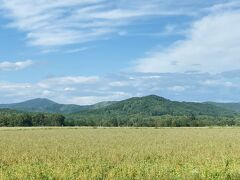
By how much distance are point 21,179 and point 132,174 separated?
13.4 feet

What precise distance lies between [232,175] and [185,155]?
12132 millimetres

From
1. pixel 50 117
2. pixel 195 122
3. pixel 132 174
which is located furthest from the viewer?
pixel 50 117

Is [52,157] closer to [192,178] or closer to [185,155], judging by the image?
[185,155]

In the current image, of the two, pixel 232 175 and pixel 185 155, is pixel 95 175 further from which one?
pixel 185 155

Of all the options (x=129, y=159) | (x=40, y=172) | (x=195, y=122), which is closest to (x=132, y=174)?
(x=40, y=172)

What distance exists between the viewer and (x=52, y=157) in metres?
27.9

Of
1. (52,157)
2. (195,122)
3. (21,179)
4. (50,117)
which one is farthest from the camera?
(50,117)

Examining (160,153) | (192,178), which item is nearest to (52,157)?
(160,153)

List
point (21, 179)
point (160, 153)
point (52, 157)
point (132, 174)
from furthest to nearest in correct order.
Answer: point (160, 153), point (52, 157), point (132, 174), point (21, 179)

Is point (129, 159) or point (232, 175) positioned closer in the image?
point (232, 175)

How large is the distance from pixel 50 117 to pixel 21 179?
435 feet

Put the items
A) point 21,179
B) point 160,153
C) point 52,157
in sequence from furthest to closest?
point 160,153, point 52,157, point 21,179

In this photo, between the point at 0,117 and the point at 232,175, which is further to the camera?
the point at 0,117

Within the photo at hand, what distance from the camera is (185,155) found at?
2934 centimetres
